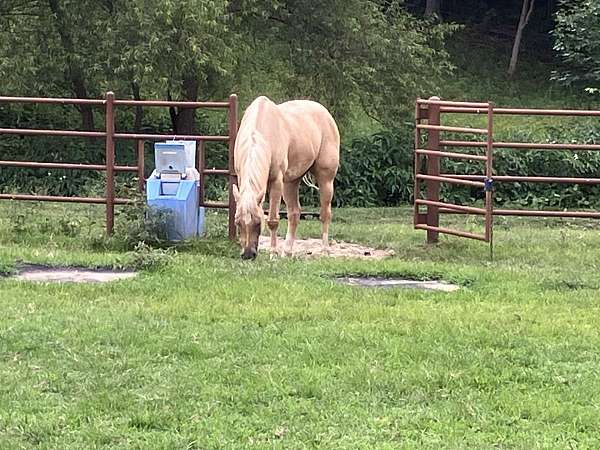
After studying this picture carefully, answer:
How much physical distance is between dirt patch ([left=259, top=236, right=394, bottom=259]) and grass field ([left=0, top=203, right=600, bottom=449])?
1.05m

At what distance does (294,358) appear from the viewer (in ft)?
16.8

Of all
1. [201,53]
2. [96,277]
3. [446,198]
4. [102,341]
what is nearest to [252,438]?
[102,341]

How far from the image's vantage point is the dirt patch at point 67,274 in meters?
7.29

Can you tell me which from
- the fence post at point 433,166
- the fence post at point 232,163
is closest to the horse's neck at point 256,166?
the fence post at point 232,163

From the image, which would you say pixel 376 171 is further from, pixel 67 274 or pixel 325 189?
pixel 67 274

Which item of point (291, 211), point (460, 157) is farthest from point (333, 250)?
point (460, 157)

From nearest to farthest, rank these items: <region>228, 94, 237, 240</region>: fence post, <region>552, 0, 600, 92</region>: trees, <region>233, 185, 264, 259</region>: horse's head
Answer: <region>233, 185, 264, 259</region>: horse's head → <region>228, 94, 237, 240</region>: fence post → <region>552, 0, 600, 92</region>: trees

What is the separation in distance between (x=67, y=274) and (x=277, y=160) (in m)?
2.18

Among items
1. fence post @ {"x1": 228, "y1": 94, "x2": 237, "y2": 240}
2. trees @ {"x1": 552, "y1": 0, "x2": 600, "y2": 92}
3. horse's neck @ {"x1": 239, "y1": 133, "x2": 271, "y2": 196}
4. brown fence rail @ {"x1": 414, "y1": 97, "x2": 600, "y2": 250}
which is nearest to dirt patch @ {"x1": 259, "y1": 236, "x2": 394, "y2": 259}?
fence post @ {"x1": 228, "y1": 94, "x2": 237, "y2": 240}

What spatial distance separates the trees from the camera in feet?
71.6

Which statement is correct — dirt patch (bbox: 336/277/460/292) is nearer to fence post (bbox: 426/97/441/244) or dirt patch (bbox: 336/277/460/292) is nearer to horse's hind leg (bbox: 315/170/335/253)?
horse's hind leg (bbox: 315/170/335/253)

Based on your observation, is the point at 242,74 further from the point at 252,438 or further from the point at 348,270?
the point at 252,438

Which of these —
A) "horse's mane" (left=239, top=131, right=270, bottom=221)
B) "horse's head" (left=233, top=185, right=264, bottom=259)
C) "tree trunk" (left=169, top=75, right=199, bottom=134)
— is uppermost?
"tree trunk" (left=169, top=75, right=199, bottom=134)

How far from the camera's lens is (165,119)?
1964cm
